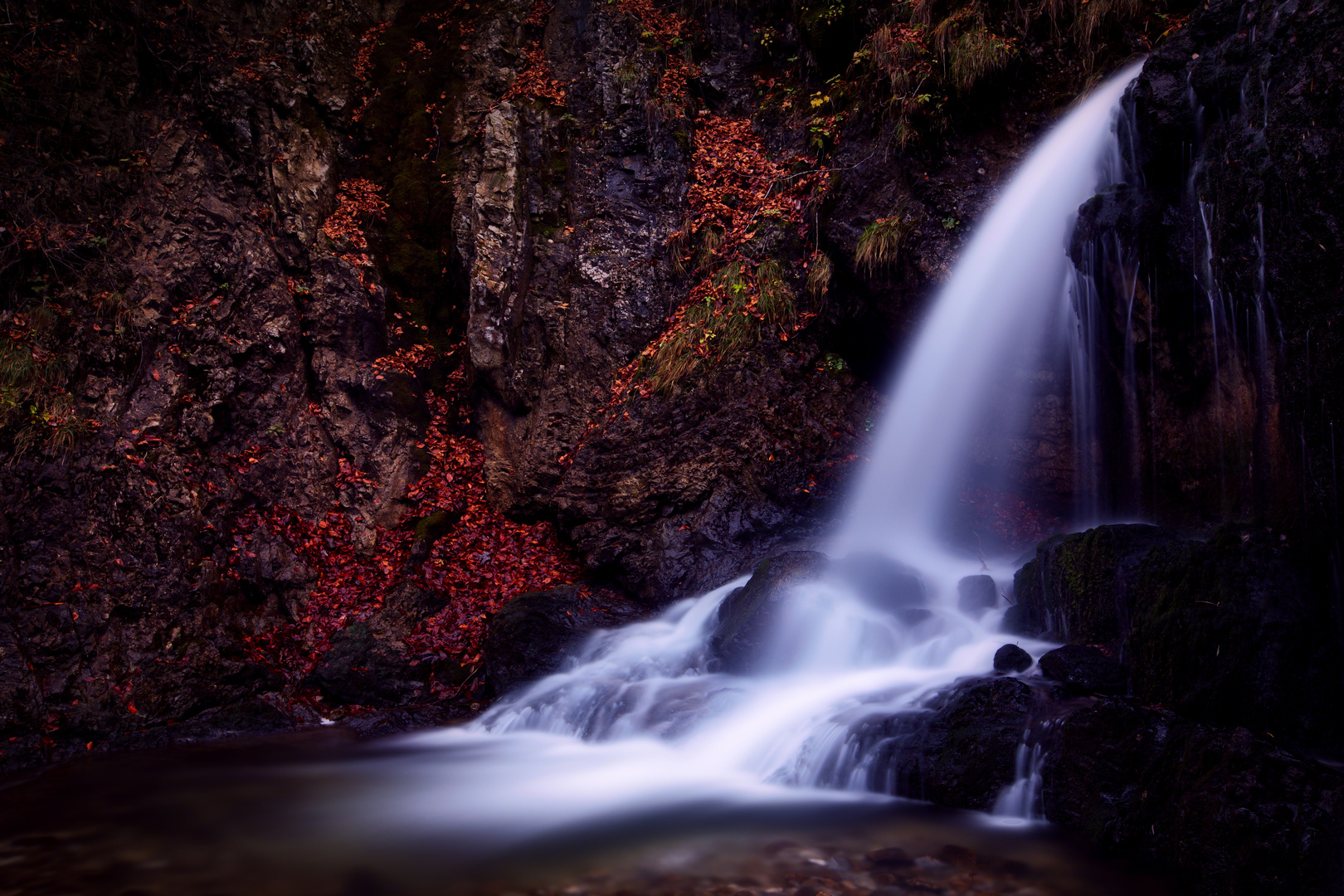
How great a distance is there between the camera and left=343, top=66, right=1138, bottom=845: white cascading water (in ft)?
14.7

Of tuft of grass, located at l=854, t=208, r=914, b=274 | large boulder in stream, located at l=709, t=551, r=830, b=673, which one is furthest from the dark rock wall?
large boulder in stream, located at l=709, t=551, r=830, b=673

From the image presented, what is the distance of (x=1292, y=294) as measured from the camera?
3641mm

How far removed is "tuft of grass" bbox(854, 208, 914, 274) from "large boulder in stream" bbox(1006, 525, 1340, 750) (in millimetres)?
4540

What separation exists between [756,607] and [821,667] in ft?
2.47

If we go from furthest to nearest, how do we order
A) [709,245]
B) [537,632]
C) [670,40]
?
[670,40] → [709,245] → [537,632]

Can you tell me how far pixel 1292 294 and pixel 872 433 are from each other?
16.4 ft

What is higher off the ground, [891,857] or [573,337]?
[573,337]

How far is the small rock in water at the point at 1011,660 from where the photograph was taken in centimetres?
478

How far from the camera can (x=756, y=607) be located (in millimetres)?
6309

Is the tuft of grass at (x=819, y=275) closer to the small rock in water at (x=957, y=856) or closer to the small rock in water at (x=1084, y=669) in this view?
the small rock in water at (x=1084, y=669)

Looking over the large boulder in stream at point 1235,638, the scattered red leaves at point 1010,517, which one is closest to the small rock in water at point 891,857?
the large boulder in stream at point 1235,638

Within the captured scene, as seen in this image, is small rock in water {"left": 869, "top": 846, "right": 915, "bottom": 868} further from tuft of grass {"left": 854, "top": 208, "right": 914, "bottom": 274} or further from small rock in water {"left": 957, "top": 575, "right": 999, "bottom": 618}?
tuft of grass {"left": 854, "top": 208, "right": 914, "bottom": 274}

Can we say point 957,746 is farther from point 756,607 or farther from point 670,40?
point 670,40

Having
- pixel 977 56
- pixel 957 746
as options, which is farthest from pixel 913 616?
pixel 977 56
